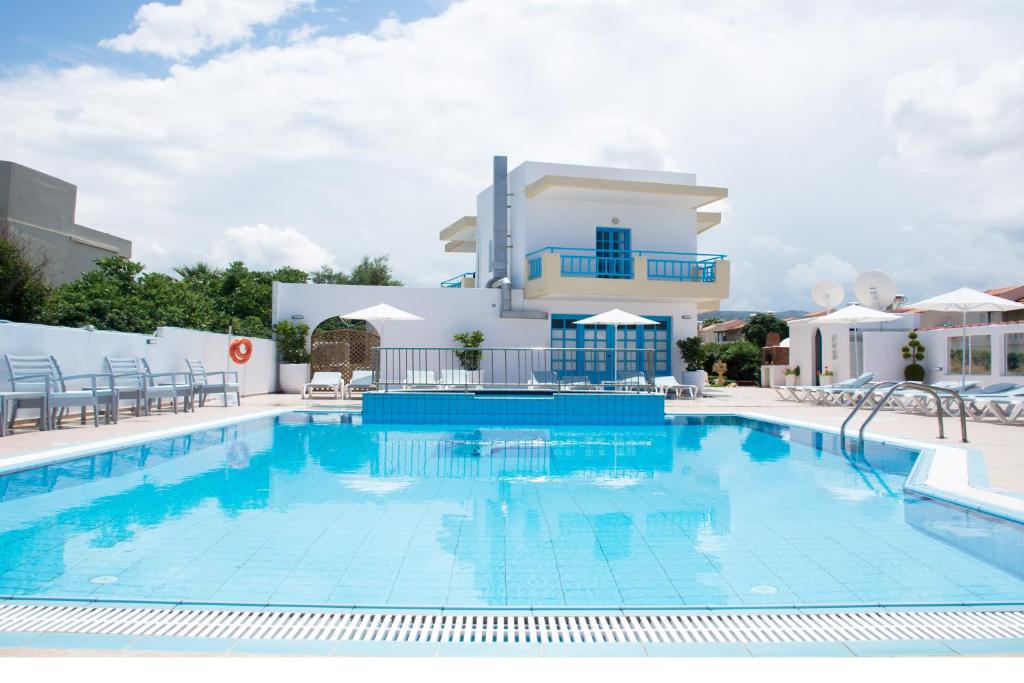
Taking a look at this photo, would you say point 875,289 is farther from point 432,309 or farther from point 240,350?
point 240,350

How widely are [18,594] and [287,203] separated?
19964mm

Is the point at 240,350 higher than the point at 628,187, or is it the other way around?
the point at 628,187

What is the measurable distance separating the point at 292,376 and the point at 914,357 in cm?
1838

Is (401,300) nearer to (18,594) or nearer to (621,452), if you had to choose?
(621,452)

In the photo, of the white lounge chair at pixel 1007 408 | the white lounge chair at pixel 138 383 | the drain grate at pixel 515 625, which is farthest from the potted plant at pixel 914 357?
the drain grate at pixel 515 625

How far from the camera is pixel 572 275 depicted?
20.2 meters

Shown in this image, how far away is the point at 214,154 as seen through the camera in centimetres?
1728

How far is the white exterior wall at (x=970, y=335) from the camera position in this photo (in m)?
18.5

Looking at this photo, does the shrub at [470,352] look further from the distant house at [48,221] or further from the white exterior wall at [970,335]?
the distant house at [48,221]

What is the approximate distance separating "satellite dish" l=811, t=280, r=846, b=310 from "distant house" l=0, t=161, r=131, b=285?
28.0m

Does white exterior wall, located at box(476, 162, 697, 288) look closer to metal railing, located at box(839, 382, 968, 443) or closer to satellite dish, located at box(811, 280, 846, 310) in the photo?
satellite dish, located at box(811, 280, 846, 310)

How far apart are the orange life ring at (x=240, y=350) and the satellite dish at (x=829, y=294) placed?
1959 cm

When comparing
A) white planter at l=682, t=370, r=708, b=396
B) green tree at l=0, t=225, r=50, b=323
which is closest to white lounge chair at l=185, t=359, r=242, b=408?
green tree at l=0, t=225, r=50, b=323

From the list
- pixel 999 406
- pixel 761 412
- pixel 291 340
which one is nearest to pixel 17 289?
pixel 291 340
